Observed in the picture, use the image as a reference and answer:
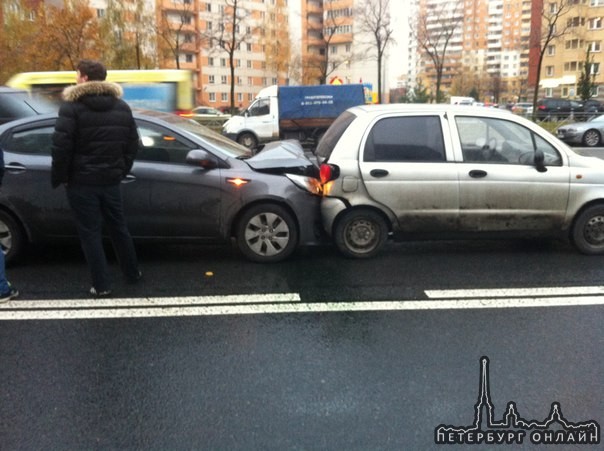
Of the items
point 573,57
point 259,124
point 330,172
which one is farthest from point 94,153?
point 573,57

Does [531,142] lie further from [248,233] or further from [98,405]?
[98,405]

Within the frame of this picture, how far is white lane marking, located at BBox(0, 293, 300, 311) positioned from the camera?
459 centimetres

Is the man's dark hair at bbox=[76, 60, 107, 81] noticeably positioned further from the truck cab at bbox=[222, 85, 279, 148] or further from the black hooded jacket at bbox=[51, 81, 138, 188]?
the truck cab at bbox=[222, 85, 279, 148]

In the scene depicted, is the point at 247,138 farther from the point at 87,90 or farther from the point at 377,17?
the point at 377,17

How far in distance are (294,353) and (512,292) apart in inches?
87.9

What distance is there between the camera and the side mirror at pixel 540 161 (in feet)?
18.8

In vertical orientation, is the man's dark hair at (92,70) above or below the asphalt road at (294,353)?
above

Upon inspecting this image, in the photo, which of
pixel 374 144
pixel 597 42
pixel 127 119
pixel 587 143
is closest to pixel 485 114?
pixel 374 144

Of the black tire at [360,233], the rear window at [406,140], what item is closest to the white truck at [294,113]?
the rear window at [406,140]

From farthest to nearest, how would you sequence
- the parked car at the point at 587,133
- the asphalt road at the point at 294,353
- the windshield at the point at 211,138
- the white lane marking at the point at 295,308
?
1. the parked car at the point at 587,133
2. the windshield at the point at 211,138
3. the white lane marking at the point at 295,308
4. the asphalt road at the point at 294,353

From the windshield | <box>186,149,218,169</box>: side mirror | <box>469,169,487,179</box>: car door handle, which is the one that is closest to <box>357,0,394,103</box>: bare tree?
the windshield

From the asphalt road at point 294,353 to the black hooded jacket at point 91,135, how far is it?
3.49 ft

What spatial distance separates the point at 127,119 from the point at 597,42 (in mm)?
77771

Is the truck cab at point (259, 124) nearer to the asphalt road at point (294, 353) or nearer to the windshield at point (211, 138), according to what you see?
the windshield at point (211, 138)
